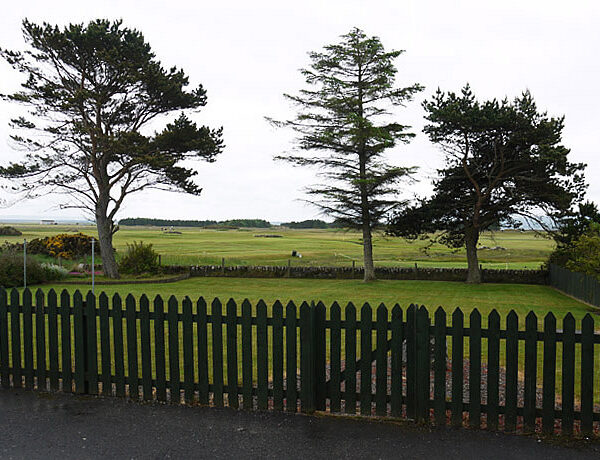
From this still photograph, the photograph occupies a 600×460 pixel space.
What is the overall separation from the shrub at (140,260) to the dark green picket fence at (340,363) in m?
22.6

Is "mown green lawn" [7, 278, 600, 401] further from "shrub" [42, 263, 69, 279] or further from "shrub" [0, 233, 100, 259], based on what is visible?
"shrub" [0, 233, 100, 259]

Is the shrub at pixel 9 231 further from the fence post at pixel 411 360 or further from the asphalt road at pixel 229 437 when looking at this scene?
the fence post at pixel 411 360

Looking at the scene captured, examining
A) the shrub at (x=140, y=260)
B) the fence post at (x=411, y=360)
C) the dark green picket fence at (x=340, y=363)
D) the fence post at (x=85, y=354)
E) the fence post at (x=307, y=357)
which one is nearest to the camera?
the dark green picket fence at (x=340, y=363)

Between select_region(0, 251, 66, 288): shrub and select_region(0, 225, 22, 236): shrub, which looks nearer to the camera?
select_region(0, 251, 66, 288): shrub

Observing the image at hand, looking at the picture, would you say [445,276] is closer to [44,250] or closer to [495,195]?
→ [495,195]

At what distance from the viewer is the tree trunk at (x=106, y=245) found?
91.7 ft

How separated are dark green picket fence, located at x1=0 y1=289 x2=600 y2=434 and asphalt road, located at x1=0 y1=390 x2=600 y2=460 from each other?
223mm

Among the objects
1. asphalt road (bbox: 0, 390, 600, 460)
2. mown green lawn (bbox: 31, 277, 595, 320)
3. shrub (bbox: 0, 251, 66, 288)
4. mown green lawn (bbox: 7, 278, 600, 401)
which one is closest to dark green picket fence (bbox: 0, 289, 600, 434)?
asphalt road (bbox: 0, 390, 600, 460)

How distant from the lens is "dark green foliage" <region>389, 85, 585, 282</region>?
81.0ft

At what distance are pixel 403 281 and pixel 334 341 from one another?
23.2m

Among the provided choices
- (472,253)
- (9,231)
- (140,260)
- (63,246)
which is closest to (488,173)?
(472,253)

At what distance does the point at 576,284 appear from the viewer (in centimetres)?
2031

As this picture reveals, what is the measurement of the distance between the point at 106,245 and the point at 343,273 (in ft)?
46.7

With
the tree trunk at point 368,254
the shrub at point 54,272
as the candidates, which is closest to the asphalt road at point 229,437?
the shrub at point 54,272
